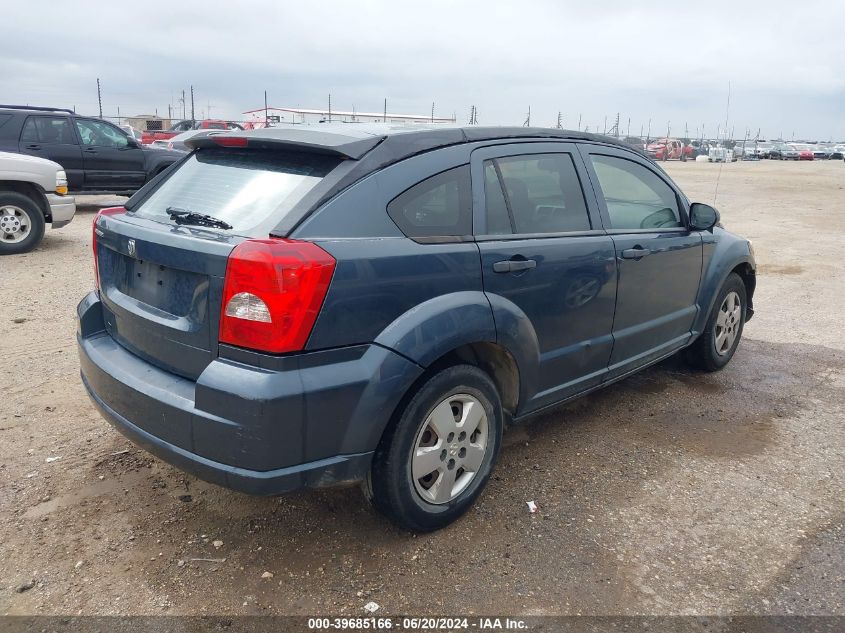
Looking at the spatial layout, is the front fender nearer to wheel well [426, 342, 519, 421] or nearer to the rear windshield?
wheel well [426, 342, 519, 421]

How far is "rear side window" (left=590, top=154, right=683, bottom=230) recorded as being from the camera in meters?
3.92

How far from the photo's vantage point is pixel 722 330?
203 inches

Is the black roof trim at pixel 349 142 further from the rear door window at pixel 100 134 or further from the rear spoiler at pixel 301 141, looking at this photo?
the rear door window at pixel 100 134

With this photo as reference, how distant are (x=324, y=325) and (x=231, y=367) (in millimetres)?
370

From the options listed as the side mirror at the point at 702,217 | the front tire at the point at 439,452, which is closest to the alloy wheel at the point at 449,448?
the front tire at the point at 439,452

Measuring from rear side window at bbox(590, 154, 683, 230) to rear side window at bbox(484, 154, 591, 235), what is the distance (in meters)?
0.27

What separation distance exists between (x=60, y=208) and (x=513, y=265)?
310 inches

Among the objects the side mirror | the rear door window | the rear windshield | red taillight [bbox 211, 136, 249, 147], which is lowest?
the side mirror

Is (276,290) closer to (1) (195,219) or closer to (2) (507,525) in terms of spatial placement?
(1) (195,219)

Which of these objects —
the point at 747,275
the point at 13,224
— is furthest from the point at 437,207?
the point at 13,224

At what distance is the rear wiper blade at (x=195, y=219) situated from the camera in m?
2.75

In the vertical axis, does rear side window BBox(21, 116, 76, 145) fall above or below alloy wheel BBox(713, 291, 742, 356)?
above

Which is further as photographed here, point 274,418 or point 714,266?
point 714,266

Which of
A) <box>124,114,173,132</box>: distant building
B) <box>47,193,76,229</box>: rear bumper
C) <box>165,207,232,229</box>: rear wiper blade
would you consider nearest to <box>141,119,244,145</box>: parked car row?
<box>124,114,173,132</box>: distant building
